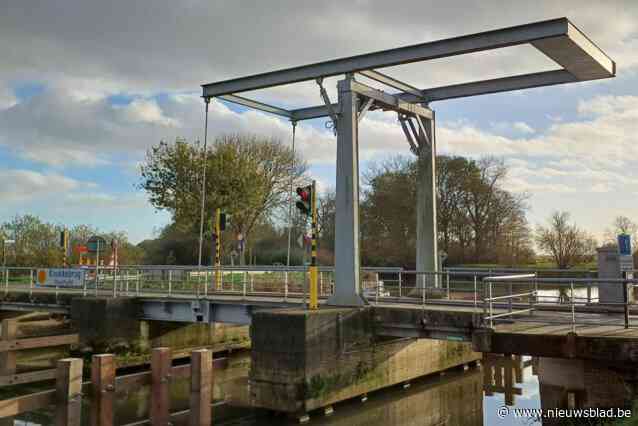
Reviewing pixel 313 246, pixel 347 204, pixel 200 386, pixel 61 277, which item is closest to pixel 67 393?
pixel 200 386

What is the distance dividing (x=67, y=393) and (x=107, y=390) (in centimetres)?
75

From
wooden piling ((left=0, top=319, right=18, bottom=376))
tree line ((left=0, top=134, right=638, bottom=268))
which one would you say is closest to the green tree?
tree line ((left=0, top=134, right=638, bottom=268))

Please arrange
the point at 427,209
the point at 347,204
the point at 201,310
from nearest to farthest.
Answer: the point at 347,204
the point at 427,209
the point at 201,310

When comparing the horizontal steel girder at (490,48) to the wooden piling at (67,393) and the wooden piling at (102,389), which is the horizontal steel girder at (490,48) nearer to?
the wooden piling at (102,389)

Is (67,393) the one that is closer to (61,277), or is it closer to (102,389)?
(102,389)

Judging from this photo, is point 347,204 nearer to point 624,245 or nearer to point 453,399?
point 453,399

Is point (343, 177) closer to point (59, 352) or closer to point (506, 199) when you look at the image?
point (59, 352)

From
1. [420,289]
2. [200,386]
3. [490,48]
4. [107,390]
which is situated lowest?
[200,386]

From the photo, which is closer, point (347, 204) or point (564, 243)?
point (347, 204)

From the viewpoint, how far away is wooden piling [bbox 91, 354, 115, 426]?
9.93m

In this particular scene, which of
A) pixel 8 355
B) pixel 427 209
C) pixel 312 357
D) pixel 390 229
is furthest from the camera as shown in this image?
pixel 390 229

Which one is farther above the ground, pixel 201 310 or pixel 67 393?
pixel 201 310

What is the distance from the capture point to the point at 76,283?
2219 cm

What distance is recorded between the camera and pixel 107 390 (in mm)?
10000
